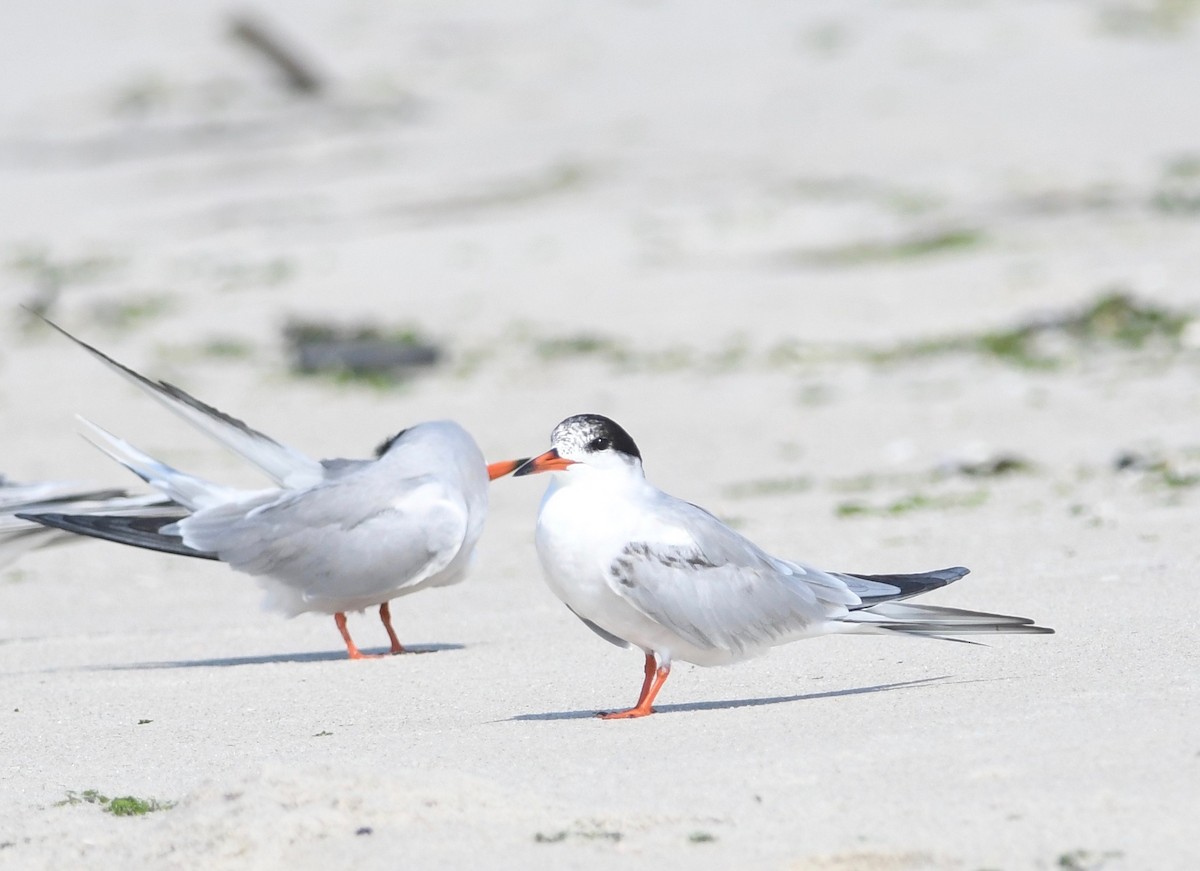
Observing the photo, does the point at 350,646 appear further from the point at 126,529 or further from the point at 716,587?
the point at 716,587

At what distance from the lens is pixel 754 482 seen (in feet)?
26.1

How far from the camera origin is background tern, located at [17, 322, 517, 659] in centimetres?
530

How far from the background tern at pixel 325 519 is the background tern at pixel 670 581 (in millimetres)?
1219

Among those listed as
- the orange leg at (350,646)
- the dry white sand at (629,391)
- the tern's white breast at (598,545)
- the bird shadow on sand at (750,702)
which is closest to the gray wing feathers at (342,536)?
the orange leg at (350,646)

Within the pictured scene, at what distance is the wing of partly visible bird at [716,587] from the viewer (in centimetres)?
397

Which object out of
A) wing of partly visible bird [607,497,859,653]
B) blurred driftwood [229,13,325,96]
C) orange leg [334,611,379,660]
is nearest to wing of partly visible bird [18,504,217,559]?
orange leg [334,611,379,660]

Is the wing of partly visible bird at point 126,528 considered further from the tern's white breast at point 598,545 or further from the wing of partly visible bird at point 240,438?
the tern's white breast at point 598,545

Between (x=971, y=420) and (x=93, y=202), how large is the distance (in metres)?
9.32

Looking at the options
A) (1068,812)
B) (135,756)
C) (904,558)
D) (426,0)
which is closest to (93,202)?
(426,0)

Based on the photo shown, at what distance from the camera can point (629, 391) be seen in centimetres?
974

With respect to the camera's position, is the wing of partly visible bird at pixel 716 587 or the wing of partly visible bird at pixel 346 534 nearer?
the wing of partly visible bird at pixel 716 587

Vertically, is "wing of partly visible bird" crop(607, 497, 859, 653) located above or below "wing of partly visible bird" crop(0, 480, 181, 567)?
below

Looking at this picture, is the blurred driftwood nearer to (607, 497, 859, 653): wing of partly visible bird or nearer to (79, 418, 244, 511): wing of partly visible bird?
(79, 418, 244, 511): wing of partly visible bird

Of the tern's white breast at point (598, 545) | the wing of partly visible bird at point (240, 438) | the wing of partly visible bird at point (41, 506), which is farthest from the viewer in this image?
the wing of partly visible bird at point (41, 506)
